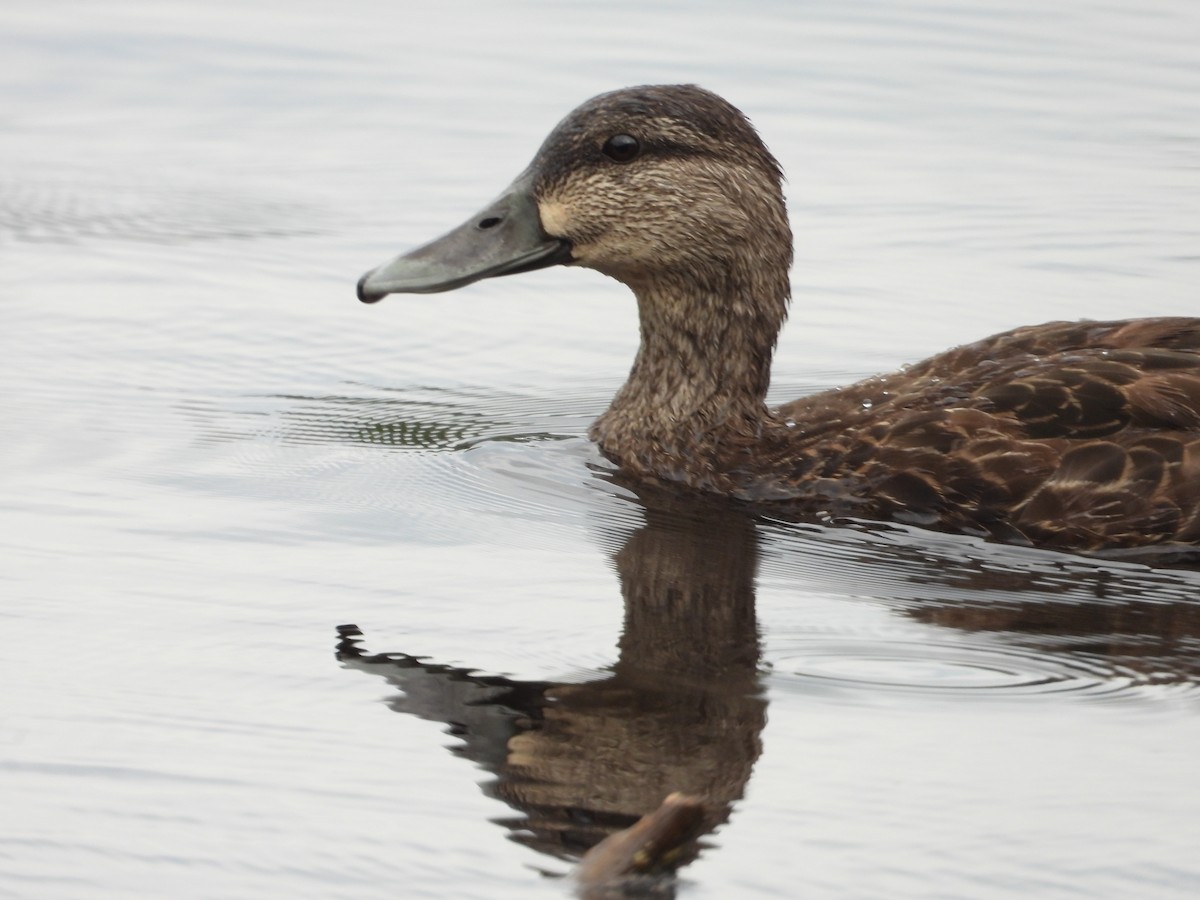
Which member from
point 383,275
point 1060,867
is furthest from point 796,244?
point 1060,867

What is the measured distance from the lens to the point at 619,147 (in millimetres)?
9367

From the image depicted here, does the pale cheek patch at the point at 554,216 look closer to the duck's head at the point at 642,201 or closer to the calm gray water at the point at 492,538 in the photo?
the duck's head at the point at 642,201

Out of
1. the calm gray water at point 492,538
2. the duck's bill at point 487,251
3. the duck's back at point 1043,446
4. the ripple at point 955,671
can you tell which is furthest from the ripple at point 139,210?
the ripple at point 955,671

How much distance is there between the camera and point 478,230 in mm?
9312

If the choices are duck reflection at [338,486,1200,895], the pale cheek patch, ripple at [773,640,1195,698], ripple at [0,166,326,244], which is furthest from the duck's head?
ripple at [0,166,326,244]

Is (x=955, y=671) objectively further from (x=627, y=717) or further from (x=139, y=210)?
(x=139, y=210)

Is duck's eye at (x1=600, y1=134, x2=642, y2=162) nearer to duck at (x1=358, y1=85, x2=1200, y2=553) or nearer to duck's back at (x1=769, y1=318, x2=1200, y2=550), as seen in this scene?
duck at (x1=358, y1=85, x2=1200, y2=553)

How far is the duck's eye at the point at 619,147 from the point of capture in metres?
9.37

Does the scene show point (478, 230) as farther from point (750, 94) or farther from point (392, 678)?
point (750, 94)

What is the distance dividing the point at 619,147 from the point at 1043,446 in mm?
2095

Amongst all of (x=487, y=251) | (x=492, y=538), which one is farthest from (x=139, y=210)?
(x=492, y=538)

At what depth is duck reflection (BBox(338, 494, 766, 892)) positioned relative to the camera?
5910 mm

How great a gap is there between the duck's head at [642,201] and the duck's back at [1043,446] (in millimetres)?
941

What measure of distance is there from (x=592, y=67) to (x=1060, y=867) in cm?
1130
